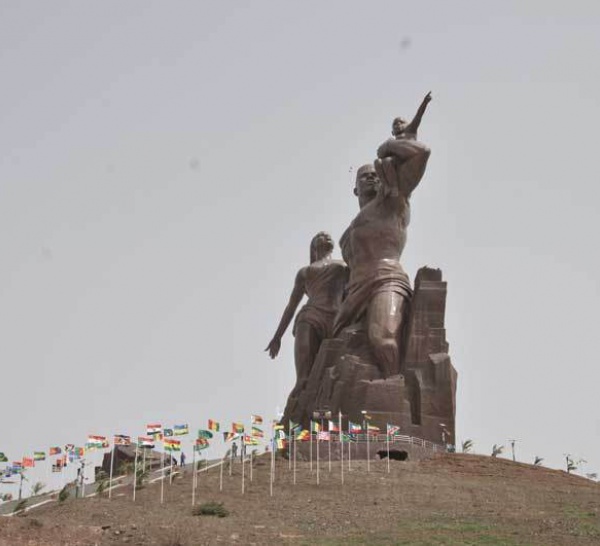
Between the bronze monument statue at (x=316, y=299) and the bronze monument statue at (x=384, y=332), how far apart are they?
0.17ft

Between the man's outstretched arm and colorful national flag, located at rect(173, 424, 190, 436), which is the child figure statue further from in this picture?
colorful national flag, located at rect(173, 424, 190, 436)

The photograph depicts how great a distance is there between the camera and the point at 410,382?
2906 centimetres

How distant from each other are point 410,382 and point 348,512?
34.9 feet

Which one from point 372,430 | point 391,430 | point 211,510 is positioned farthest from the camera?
point 372,430

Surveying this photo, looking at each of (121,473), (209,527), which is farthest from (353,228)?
(209,527)

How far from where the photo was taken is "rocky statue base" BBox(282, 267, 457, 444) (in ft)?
92.1

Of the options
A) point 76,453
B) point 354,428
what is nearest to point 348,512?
point 76,453

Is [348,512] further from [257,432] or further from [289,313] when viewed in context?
[289,313]

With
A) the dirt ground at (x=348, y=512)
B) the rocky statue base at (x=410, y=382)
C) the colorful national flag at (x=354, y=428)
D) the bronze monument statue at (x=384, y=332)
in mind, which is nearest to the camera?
the dirt ground at (x=348, y=512)

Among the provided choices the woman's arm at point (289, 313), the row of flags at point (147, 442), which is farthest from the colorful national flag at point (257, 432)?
the woman's arm at point (289, 313)

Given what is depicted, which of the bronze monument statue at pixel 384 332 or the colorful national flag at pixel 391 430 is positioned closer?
the colorful national flag at pixel 391 430

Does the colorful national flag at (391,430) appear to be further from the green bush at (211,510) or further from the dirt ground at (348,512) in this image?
the green bush at (211,510)

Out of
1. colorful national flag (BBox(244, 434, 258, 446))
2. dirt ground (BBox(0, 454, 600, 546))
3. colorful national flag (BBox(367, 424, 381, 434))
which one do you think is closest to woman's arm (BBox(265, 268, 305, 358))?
colorful national flag (BBox(367, 424, 381, 434))

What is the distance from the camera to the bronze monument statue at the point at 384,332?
2862cm
